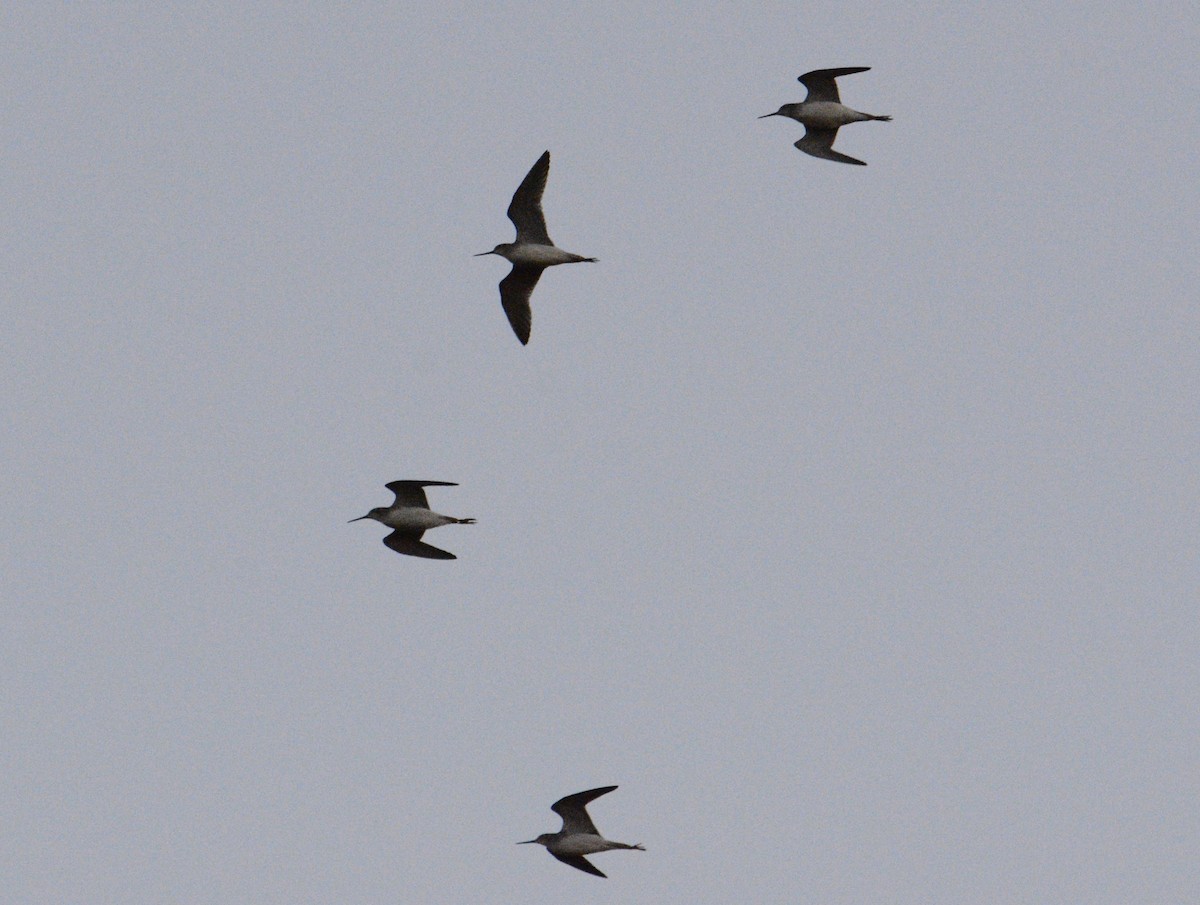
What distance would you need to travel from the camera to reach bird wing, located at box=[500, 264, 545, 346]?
32.0m

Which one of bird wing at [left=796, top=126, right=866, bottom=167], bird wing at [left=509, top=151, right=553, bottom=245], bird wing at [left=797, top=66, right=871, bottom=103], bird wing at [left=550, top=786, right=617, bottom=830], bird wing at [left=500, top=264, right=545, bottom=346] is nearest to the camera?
bird wing at [left=550, top=786, right=617, bottom=830]

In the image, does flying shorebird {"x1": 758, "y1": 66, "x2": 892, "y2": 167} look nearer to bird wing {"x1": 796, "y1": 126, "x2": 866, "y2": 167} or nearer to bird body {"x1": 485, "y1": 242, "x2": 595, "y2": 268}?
bird wing {"x1": 796, "y1": 126, "x2": 866, "y2": 167}

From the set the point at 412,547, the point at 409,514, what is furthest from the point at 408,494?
the point at 412,547

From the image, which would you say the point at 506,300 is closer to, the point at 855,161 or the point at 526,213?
the point at 526,213

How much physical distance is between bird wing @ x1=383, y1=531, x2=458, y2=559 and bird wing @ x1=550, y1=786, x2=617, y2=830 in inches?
216

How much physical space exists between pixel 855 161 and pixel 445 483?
9.21 meters

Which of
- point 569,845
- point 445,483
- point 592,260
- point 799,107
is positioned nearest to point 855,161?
point 799,107

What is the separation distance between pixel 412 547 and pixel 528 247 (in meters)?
5.75

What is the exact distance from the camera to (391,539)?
104 feet

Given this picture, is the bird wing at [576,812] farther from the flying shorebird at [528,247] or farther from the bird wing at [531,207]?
the bird wing at [531,207]

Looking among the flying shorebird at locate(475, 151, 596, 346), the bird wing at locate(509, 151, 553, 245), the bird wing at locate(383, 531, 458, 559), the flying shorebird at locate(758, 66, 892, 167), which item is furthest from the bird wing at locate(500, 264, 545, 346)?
the flying shorebird at locate(758, 66, 892, 167)

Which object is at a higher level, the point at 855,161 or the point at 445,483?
the point at 855,161

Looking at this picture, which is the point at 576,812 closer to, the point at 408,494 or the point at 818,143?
the point at 408,494

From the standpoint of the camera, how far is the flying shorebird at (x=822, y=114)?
30.3 m
